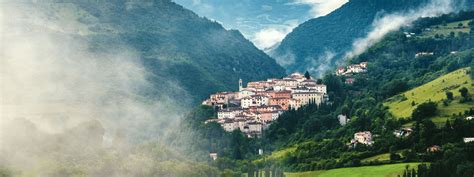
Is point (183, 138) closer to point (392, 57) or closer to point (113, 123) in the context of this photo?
point (113, 123)

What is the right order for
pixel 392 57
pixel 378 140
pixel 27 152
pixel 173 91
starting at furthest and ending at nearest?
pixel 173 91 → pixel 392 57 → pixel 378 140 → pixel 27 152

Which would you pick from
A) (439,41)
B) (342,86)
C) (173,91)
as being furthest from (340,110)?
(173,91)

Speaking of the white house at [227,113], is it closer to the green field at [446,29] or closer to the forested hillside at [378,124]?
the forested hillside at [378,124]

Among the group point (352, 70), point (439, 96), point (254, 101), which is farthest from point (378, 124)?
point (352, 70)

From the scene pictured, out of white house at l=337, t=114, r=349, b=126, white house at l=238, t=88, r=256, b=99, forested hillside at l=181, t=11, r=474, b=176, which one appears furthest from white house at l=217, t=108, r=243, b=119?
white house at l=337, t=114, r=349, b=126

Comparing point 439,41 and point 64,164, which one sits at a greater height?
point 439,41

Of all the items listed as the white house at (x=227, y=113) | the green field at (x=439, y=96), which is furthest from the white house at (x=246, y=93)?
the green field at (x=439, y=96)

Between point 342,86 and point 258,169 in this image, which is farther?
point 342,86
